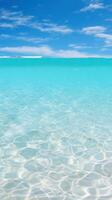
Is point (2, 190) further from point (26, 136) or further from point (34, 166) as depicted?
point (26, 136)

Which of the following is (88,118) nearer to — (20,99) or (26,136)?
(26,136)

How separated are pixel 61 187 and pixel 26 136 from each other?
340 centimetres

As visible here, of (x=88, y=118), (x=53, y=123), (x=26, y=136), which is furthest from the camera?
(x=88, y=118)

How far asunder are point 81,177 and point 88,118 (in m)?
5.23

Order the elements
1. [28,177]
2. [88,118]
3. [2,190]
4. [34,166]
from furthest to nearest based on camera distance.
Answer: [88,118] < [34,166] < [28,177] < [2,190]

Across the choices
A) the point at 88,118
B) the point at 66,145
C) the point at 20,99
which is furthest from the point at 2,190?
the point at 20,99

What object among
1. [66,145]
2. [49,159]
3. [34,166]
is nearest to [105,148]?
[66,145]

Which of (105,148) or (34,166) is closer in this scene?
(34,166)

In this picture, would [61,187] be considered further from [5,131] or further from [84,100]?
[84,100]

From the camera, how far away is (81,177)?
5.71m

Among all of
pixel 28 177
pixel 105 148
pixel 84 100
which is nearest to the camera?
pixel 28 177

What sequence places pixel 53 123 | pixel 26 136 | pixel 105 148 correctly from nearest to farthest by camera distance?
pixel 105 148 < pixel 26 136 < pixel 53 123

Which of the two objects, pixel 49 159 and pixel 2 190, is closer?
pixel 2 190

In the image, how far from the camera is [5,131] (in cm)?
884
